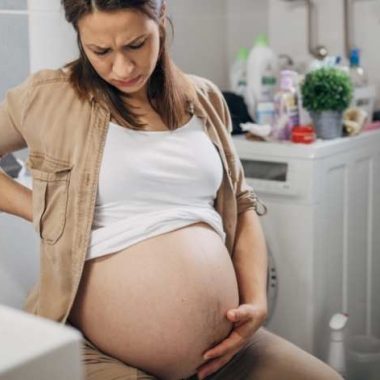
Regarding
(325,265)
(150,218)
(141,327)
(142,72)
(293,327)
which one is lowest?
(293,327)

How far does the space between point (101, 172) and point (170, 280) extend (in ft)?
0.78

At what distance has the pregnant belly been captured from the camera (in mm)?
1370

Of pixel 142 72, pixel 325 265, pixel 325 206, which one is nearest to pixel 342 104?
pixel 325 206

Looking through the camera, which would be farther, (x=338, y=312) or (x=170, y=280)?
(x=338, y=312)

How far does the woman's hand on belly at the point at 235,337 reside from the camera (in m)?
1.43

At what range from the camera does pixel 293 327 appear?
221cm

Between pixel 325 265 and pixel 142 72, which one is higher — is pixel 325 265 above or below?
below

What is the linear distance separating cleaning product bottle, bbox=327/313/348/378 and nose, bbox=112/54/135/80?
113 cm

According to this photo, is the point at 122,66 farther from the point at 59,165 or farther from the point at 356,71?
the point at 356,71

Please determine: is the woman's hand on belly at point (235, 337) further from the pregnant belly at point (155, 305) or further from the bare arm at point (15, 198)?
the bare arm at point (15, 198)

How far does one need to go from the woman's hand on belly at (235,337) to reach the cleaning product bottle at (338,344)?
72cm

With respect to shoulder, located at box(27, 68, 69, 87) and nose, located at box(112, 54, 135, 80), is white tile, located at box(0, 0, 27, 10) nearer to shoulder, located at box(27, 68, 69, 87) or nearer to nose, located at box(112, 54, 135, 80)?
shoulder, located at box(27, 68, 69, 87)

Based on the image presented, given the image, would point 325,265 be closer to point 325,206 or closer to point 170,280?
point 325,206

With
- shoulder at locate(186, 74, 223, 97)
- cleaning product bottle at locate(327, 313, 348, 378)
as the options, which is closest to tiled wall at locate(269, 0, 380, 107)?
cleaning product bottle at locate(327, 313, 348, 378)
